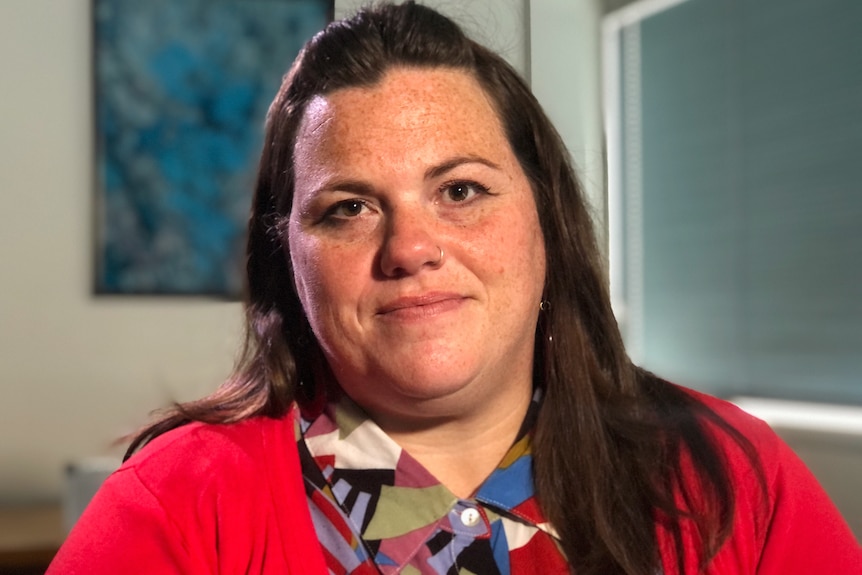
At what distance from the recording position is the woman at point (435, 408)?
0.65 m

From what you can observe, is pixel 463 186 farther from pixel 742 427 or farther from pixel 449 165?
pixel 742 427

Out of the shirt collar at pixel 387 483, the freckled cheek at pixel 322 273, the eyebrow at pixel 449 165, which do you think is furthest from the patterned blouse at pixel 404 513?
the eyebrow at pixel 449 165

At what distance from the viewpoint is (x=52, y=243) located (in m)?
0.64

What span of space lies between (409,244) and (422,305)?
1.9 inches

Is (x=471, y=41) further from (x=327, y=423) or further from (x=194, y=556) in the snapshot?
(x=194, y=556)

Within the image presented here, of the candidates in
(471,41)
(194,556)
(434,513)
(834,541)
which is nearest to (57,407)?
(194,556)

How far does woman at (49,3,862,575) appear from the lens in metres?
0.65

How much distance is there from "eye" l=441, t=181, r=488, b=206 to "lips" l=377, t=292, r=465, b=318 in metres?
0.06

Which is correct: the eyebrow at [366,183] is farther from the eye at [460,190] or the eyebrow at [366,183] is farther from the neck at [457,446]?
the neck at [457,446]

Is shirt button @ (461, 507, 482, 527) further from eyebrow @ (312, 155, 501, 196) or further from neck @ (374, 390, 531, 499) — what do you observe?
eyebrow @ (312, 155, 501, 196)

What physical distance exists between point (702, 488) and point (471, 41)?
1.19ft

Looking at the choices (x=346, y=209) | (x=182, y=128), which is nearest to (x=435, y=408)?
(x=346, y=209)

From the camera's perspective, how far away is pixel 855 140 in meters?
0.61

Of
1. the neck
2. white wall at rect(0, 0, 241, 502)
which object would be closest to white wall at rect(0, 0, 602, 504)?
white wall at rect(0, 0, 241, 502)
